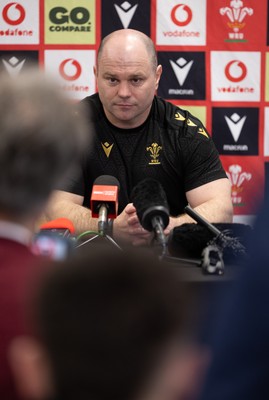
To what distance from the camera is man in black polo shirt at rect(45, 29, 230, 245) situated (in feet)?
9.31

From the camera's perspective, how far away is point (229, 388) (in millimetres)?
545

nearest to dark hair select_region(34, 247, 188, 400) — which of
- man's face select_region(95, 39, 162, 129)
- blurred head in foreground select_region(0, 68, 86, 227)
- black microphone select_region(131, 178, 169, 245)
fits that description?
blurred head in foreground select_region(0, 68, 86, 227)

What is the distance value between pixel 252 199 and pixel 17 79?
1.08 feet

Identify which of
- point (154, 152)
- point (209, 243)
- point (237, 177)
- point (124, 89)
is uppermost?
point (124, 89)

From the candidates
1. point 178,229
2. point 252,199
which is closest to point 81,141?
point 252,199

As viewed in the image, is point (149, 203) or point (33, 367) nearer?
point (33, 367)

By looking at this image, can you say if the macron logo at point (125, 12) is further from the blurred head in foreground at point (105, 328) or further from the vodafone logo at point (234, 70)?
the blurred head in foreground at point (105, 328)

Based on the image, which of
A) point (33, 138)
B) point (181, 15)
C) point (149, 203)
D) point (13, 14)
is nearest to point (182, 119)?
point (181, 15)

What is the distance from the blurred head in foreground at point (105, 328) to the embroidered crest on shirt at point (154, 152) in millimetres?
2409

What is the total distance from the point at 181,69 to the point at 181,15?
0.26 meters

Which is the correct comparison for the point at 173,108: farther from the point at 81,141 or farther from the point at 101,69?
the point at 81,141

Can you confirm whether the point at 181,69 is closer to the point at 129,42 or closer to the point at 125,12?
the point at 125,12

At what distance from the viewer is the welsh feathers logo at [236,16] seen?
12.2 ft

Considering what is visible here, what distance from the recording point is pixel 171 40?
12.1ft
